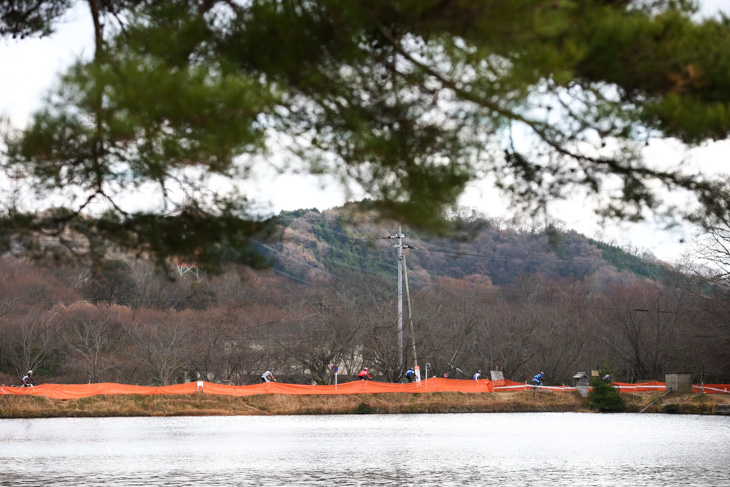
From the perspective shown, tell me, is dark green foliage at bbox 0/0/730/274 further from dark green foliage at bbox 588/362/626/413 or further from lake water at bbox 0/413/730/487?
dark green foliage at bbox 588/362/626/413

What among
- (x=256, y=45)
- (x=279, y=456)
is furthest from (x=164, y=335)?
(x=256, y=45)

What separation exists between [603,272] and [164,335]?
4789cm

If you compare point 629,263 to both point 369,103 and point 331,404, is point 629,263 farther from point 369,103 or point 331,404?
point 369,103

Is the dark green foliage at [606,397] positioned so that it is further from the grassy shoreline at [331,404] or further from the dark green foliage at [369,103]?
the dark green foliage at [369,103]

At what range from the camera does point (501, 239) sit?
82500mm

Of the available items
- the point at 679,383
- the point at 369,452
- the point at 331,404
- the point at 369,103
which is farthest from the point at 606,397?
the point at 369,103

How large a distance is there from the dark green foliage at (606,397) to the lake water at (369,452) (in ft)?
18.4

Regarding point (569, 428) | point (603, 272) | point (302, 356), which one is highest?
point (603, 272)

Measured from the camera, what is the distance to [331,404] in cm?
3703

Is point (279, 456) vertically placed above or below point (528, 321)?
below

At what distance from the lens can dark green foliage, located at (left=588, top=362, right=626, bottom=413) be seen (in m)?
37.7

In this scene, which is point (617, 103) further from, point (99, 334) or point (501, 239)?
point (501, 239)

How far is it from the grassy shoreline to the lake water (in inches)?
123

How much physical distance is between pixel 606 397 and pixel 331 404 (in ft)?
39.4
